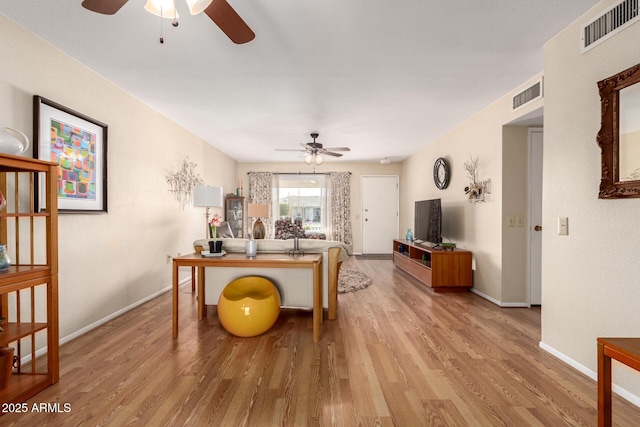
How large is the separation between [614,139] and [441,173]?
350cm

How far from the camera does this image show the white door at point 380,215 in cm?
818

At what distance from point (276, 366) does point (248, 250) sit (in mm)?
1112

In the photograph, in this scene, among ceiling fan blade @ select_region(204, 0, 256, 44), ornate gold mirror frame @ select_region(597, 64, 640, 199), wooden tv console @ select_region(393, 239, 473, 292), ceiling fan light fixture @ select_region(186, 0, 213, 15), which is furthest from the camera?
wooden tv console @ select_region(393, 239, 473, 292)

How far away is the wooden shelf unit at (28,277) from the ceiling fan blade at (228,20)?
1.37 meters

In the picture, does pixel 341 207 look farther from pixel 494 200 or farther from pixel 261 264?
pixel 261 264

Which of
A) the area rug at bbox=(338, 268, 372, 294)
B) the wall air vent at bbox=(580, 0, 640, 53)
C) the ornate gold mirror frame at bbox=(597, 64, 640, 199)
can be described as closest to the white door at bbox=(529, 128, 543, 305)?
the wall air vent at bbox=(580, 0, 640, 53)

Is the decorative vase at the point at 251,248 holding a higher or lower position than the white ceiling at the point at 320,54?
lower

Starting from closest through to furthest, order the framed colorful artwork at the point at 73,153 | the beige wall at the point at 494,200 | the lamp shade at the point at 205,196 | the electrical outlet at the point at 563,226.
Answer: the electrical outlet at the point at 563,226 < the framed colorful artwork at the point at 73,153 < the beige wall at the point at 494,200 < the lamp shade at the point at 205,196

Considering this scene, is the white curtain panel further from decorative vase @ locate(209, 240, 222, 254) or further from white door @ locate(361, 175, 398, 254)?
decorative vase @ locate(209, 240, 222, 254)

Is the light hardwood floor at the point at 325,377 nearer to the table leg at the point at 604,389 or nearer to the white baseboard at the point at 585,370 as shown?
the white baseboard at the point at 585,370

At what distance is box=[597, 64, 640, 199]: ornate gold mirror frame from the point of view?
183 centimetres

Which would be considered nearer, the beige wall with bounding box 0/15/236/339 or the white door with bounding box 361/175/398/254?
the beige wall with bounding box 0/15/236/339

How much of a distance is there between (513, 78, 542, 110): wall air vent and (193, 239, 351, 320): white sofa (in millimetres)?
2425

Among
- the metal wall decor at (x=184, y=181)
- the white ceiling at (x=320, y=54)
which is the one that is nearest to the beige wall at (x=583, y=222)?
the white ceiling at (x=320, y=54)
